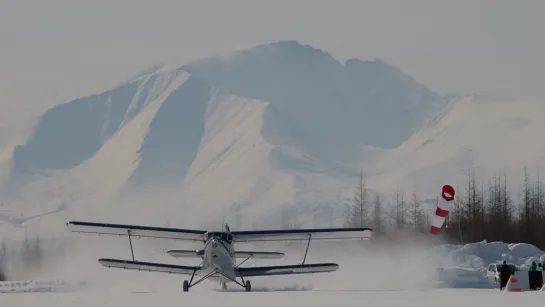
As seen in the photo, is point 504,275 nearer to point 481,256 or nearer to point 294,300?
point 294,300

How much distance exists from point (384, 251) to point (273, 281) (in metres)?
20.7

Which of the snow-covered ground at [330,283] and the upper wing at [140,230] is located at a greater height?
the upper wing at [140,230]

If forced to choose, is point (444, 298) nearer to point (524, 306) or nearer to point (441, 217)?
point (524, 306)

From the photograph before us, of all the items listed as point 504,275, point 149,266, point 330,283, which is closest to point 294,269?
point 149,266

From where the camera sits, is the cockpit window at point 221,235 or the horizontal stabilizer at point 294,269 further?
the horizontal stabilizer at point 294,269

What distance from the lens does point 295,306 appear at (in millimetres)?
25969

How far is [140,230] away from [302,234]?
6378 millimetres

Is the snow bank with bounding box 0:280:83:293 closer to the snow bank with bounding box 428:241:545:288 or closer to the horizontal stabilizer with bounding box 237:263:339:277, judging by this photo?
the horizontal stabilizer with bounding box 237:263:339:277

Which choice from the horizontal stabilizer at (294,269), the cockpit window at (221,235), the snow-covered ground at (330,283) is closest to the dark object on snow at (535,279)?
the snow-covered ground at (330,283)

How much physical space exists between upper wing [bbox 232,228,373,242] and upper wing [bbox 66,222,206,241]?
1.70m

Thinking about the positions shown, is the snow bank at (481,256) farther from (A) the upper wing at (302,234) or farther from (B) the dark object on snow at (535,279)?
(B) the dark object on snow at (535,279)

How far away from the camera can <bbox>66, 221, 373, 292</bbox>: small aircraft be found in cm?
4066

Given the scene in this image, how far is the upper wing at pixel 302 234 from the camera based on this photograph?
4275 centimetres

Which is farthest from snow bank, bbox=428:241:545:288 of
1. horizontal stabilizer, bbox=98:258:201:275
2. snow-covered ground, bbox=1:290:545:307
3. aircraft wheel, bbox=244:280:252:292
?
snow-covered ground, bbox=1:290:545:307
